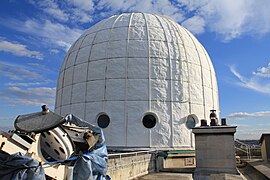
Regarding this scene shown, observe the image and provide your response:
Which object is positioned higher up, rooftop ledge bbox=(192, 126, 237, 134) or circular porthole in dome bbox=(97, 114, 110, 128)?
circular porthole in dome bbox=(97, 114, 110, 128)

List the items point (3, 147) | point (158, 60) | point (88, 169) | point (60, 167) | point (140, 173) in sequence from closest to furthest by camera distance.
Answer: point (3, 147) → point (88, 169) → point (60, 167) → point (140, 173) → point (158, 60)

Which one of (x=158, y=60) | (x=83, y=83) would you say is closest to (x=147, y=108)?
(x=158, y=60)

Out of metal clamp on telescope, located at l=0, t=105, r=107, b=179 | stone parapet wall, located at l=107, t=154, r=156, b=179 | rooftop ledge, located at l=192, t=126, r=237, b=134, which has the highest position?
rooftop ledge, located at l=192, t=126, r=237, b=134

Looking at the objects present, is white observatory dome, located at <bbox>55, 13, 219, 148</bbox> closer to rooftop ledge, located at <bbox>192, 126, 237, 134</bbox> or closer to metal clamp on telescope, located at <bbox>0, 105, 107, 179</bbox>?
rooftop ledge, located at <bbox>192, 126, 237, 134</bbox>

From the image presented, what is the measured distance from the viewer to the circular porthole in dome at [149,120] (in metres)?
15.9

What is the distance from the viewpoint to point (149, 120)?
52.5 ft

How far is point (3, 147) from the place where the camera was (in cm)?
371

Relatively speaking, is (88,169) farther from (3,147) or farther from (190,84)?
(190,84)

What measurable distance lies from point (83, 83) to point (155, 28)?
680 centimetres

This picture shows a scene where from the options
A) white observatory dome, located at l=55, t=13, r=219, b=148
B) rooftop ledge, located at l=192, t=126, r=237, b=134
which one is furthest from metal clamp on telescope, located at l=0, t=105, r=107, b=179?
white observatory dome, located at l=55, t=13, r=219, b=148

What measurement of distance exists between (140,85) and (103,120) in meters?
3.43

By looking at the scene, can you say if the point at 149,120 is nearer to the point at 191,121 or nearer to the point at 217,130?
the point at 191,121

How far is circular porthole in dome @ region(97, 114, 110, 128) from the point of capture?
1608 centimetres

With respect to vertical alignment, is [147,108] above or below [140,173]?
Answer: above
